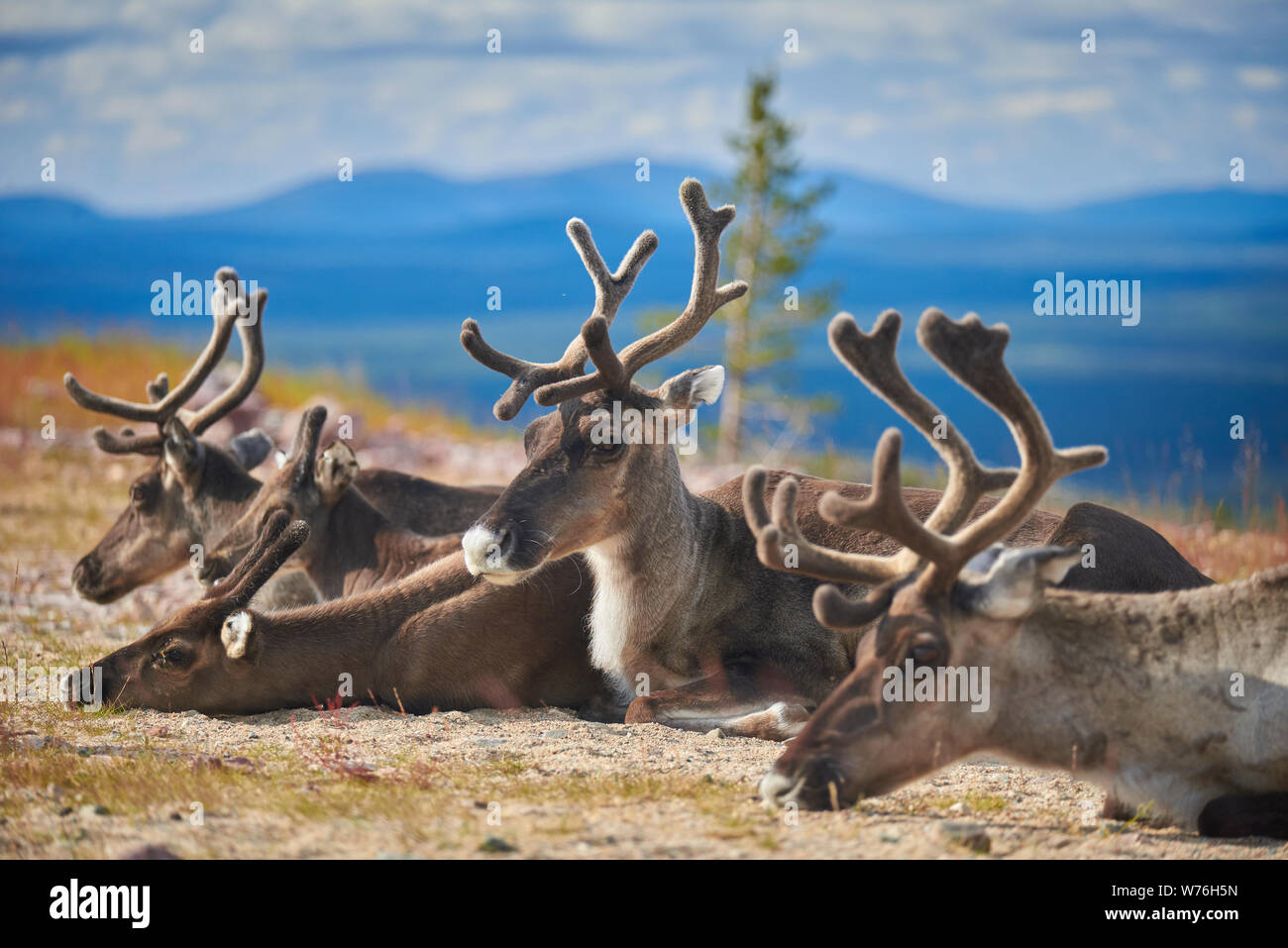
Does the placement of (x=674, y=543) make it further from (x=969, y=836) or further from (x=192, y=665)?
(x=969, y=836)

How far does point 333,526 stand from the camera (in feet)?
34.5

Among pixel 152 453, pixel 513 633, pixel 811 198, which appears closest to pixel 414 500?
pixel 152 453

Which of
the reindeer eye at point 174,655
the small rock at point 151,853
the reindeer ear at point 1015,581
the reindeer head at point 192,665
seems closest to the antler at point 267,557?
the reindeer head at point 192,665

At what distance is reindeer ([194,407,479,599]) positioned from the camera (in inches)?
400

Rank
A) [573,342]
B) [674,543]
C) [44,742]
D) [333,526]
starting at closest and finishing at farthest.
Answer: [44,742] → [674,543] → [573,342] → [333,526]

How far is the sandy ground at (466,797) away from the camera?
525 cm

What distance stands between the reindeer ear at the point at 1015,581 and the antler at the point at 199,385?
769 centimetres

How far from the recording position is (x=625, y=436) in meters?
8.17

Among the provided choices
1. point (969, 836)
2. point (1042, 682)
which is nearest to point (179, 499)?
point (1042, 682)

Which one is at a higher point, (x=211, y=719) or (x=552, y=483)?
(x=552, y=483)

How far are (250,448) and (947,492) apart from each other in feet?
25.4
